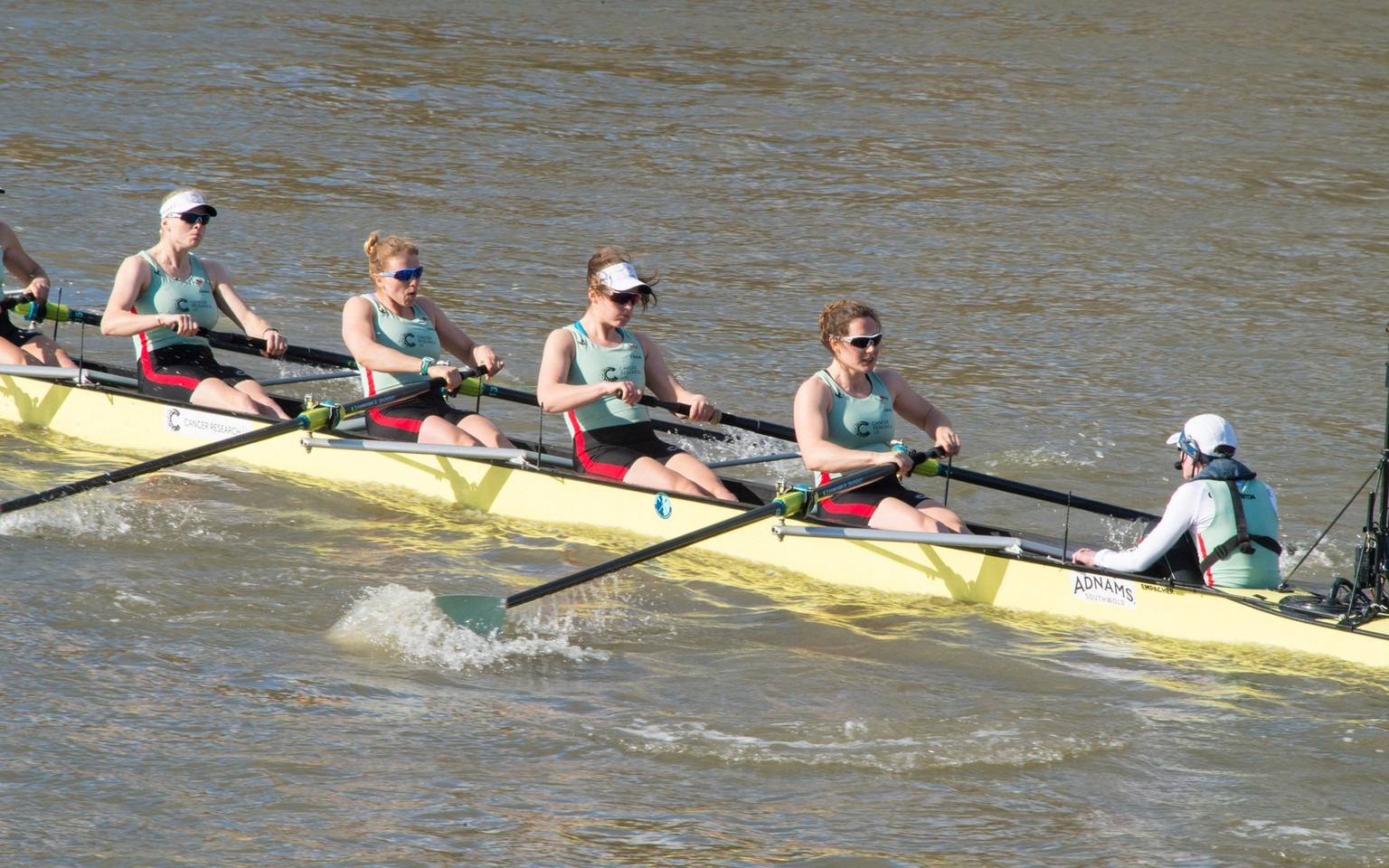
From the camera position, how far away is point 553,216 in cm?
1481

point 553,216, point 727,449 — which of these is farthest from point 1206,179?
point 727,449

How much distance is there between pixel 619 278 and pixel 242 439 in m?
1.95

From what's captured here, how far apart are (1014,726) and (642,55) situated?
51.3ft

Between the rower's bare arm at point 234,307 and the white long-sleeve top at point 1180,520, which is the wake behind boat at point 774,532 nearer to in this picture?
the white long-sleeve top at point 1180,520

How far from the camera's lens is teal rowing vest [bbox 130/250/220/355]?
342 inches

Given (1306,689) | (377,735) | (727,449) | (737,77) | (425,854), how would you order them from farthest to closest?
(737,77), (727,449), (1306,689), (377,735), (425,854)

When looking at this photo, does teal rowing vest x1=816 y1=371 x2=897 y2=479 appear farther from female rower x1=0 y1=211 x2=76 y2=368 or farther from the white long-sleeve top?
female rower x1=0 y1=211 x2=76 y2=368

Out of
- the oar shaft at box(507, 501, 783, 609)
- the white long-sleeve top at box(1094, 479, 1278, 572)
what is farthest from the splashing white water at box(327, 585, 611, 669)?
the white long-sleeve top at box(1094, 479, 1278, 572)

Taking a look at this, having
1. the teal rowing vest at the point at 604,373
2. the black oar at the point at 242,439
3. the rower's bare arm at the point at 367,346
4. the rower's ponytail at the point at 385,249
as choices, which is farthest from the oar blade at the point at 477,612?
the rower's ponytail at the point at 385,249

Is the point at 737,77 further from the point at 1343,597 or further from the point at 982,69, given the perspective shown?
the point at 1343,597

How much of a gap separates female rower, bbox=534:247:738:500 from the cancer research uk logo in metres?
1.70

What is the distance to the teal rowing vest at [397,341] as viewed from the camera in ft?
27.2

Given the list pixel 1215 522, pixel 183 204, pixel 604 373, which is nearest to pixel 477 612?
pixel 604 373

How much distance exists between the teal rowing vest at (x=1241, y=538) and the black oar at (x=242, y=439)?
3719 mm
